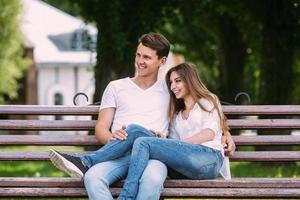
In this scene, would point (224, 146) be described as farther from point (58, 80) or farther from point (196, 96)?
point (58, 80)

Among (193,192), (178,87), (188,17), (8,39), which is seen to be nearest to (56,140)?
(178,87)

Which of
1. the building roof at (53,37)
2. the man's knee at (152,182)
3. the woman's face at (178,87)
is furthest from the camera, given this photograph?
the building roof at (53,37)

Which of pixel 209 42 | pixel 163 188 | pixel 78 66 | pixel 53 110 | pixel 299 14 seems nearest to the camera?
pixel 163 188

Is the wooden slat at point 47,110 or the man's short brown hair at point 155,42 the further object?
the wooden slat at point 47,110

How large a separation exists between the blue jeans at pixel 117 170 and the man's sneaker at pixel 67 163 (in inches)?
3.1

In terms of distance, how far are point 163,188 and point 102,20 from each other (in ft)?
27.9

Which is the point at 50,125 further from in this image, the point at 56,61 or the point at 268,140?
the point at 56,61

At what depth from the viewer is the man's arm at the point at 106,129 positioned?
6258 mm

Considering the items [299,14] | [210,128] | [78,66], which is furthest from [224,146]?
[78,66]

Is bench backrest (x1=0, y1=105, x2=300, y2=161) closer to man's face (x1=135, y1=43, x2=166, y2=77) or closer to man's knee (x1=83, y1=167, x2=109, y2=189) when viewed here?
man's face (x1=135, y1=43, x2=166, y2=77)

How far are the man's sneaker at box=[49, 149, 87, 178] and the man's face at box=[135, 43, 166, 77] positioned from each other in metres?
0.92

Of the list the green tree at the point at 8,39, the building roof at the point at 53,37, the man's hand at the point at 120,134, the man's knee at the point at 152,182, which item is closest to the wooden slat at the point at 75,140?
the man's hand at the point at 120,134

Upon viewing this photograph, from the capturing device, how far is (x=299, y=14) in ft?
45.9

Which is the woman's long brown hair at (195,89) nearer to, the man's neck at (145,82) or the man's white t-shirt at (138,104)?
the man's white t-shirt at (138,104)
